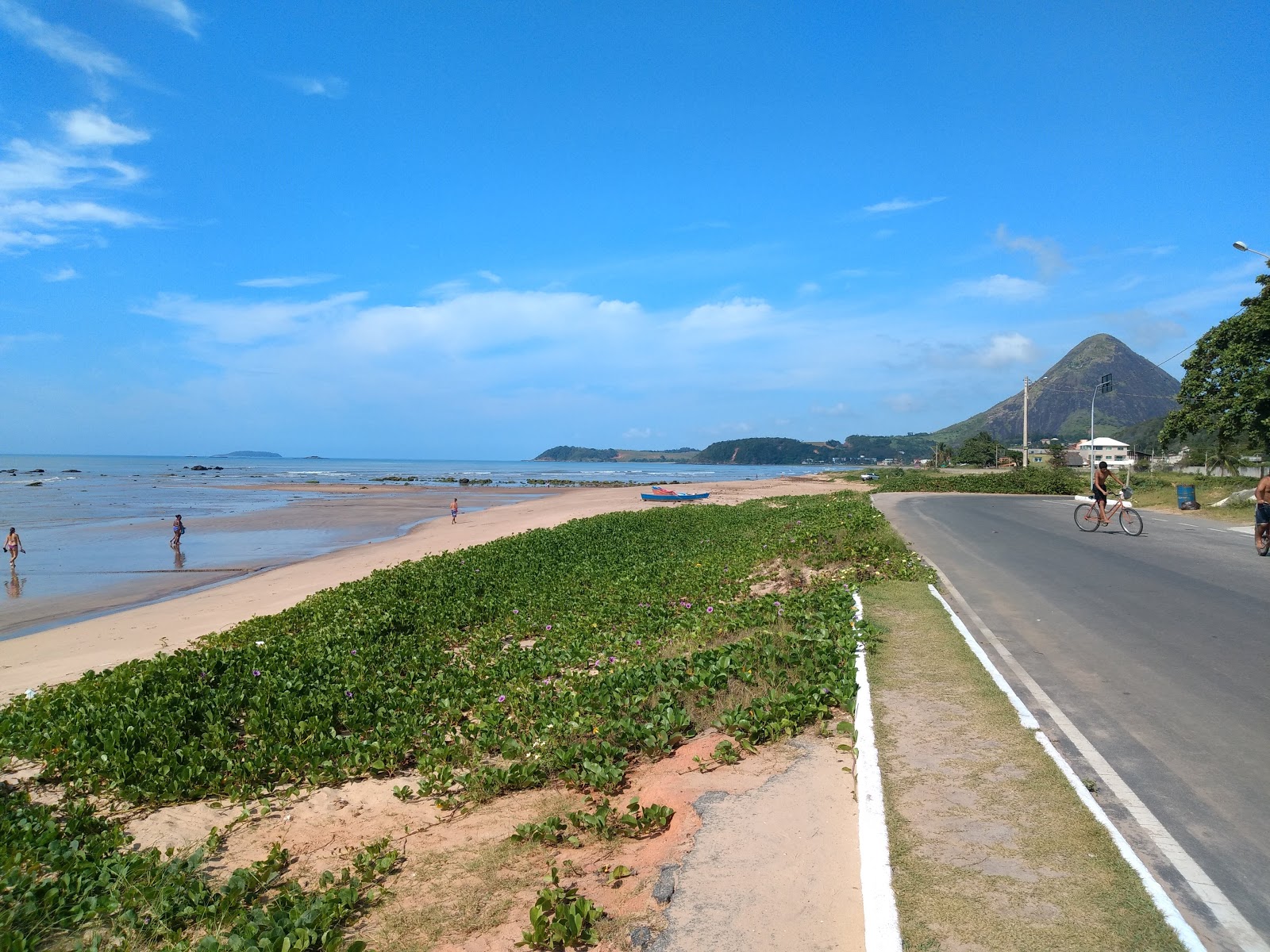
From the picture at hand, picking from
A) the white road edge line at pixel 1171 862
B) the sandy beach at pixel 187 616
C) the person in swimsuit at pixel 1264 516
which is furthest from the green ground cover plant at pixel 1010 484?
the white road edge line at pixel 1171 862

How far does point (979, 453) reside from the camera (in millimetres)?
95500

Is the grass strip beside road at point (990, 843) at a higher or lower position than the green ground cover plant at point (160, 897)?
higher

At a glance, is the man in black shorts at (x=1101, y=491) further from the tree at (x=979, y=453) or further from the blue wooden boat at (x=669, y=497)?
the tree at (x=979, y=453)

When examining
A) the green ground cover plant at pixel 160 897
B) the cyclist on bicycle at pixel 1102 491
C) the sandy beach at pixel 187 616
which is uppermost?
the cyclist on bicycle at pixel 1102 491

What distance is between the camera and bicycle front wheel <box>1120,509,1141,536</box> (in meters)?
18.2

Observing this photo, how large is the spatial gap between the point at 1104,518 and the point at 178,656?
A: 64.3 ft

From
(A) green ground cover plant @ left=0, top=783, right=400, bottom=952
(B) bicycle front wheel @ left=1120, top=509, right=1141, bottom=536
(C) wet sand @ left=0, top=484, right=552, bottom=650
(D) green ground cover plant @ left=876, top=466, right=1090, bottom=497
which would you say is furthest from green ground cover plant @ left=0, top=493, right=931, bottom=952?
(D) green ground cover plant @ left=876, top=466, right=1090, bottom=497

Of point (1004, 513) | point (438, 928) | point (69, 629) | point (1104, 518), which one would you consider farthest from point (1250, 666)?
point (1004, 513)

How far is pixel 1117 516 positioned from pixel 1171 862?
18.9m

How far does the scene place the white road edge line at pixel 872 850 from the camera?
127 inches

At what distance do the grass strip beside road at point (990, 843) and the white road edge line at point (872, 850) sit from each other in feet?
0.19

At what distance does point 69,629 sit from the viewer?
47.3ft

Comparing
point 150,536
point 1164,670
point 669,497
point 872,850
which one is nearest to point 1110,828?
point 872,850

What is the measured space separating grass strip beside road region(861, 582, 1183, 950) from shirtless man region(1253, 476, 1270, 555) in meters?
11.9
